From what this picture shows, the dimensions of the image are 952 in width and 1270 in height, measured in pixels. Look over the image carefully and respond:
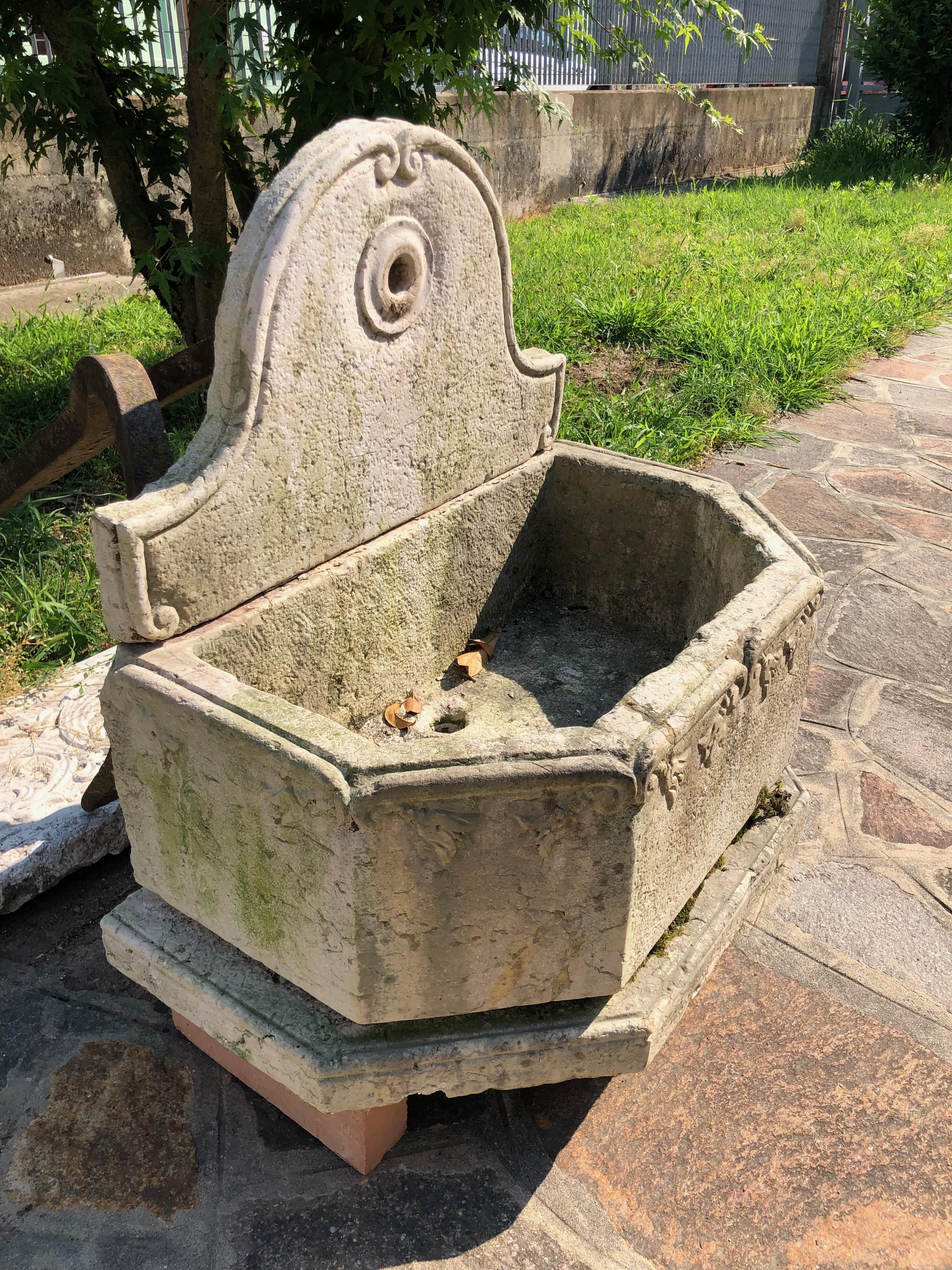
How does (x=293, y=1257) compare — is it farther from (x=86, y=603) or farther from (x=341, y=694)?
(x=86, y=603)

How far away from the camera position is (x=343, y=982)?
60.3 inches

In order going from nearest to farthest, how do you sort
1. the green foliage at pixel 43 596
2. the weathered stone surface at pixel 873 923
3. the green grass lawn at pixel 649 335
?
the weathered stone surface at pixel 873 923
the green foliage at pixel 43 596
the green grass lawn at pixel 649 335

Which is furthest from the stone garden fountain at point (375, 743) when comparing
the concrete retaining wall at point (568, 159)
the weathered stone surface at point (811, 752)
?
the concrete retaining wall at point (568, 159)

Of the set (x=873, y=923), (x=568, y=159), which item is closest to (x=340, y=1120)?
(x=873, y=923)

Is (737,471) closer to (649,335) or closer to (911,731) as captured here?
(649,335)

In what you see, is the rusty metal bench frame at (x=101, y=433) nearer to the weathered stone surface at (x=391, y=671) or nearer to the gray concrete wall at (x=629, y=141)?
the weathered stone surface at (x=391, y=671)

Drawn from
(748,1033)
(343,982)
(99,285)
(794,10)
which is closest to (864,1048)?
(748,1033)

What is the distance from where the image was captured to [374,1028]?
160cm

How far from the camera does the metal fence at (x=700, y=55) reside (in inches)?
376

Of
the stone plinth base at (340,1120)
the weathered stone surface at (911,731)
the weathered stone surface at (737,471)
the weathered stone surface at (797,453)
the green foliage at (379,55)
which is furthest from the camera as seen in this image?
the weathered stone surface at (797,453)

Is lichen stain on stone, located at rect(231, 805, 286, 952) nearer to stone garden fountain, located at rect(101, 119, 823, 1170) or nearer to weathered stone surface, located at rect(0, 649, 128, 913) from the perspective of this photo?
stone garden fountain, located at rect(101, 119, 823, 1170)

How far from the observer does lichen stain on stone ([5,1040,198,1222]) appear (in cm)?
166

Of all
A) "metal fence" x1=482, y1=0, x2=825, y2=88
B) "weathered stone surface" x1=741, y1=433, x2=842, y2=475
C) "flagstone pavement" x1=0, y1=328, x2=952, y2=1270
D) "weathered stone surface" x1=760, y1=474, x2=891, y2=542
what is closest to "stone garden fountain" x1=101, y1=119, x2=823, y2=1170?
"flagstone pavement" x1=0, y1=328, x2=952, y2=1270

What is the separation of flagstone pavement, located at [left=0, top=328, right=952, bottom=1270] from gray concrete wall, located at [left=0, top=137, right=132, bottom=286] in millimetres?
3843
